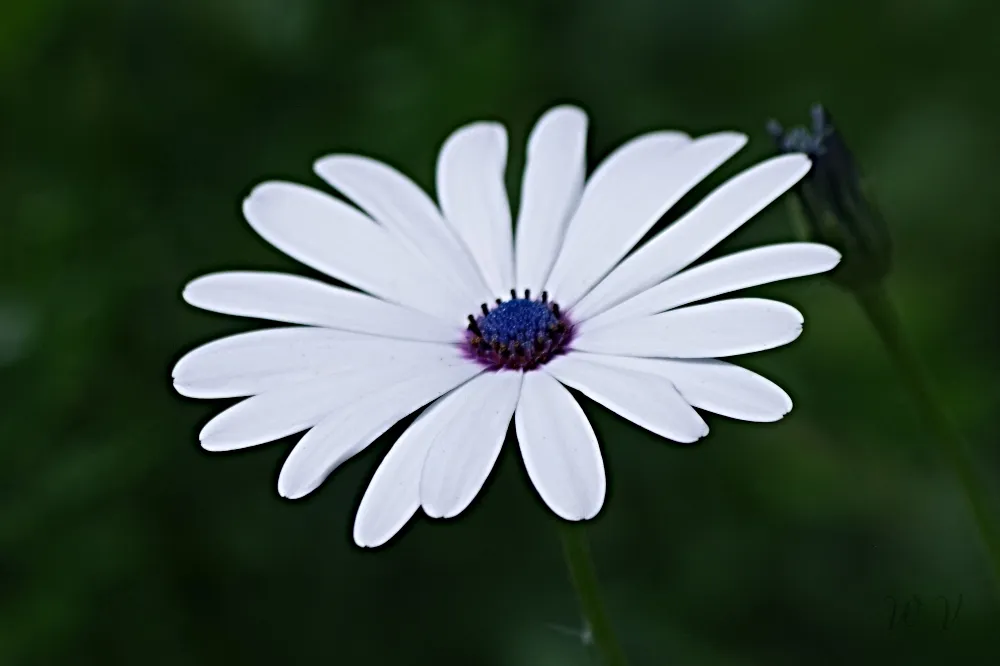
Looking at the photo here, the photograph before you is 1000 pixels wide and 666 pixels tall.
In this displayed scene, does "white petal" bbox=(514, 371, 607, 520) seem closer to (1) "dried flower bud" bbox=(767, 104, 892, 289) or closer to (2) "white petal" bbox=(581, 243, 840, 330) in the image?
(2) "white petal" bbox=(581, 243, 840, 330)

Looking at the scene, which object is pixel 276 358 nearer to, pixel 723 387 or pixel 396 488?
pixel 396 488

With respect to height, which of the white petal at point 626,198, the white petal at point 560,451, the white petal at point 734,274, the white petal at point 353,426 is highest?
the white petal at point 626,198

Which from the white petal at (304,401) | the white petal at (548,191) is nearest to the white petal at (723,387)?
the white petal at (304,401)

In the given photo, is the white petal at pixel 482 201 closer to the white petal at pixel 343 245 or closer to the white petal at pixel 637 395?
the white petal at pixel 343 245

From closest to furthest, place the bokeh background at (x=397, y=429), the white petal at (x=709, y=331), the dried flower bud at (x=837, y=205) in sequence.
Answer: the white petal at (x=709, y=331), the dried flower bud at (x=837, y=205), the bokeh background at (x=397, y=429)

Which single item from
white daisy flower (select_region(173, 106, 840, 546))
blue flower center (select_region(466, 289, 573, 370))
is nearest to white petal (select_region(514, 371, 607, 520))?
white daisy flower (select_region(173, 106, 840, 546))
